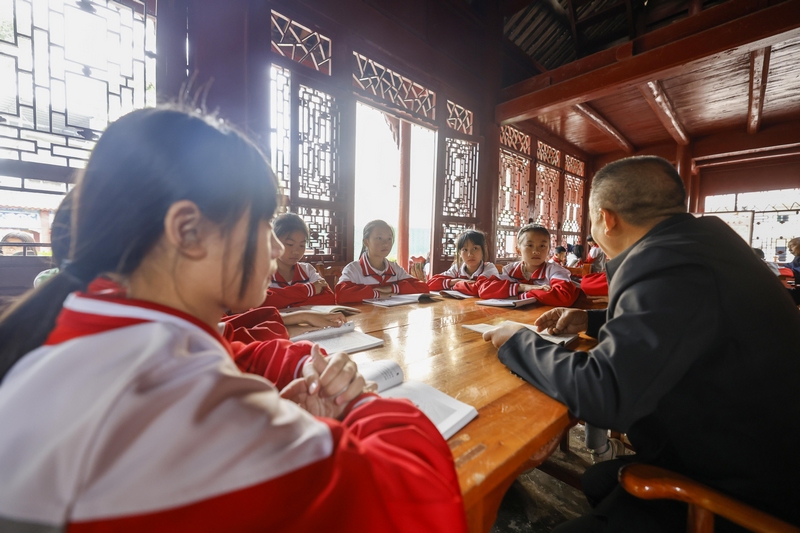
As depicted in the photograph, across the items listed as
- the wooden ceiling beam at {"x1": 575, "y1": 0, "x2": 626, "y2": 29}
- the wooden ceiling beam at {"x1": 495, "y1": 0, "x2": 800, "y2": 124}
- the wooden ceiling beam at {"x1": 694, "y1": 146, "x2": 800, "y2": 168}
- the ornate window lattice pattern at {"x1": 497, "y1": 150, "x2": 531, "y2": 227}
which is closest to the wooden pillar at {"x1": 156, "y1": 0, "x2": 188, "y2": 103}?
the wooden ceiling beam at {"x1": 495, "y1": 0, "x2": 800, "y2": 124}

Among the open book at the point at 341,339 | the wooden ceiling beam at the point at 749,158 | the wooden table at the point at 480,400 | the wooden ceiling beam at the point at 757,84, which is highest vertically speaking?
the wooden ceiling beam at the point at 757,84

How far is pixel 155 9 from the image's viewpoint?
8.91 feet

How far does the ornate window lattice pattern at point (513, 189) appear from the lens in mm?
6211

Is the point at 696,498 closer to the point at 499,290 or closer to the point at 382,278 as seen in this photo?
the point at 499,290

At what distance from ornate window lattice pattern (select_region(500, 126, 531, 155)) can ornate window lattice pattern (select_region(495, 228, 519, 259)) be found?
1.50 meters

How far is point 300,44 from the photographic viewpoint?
3453 mm

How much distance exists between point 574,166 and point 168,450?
9307 millimetres

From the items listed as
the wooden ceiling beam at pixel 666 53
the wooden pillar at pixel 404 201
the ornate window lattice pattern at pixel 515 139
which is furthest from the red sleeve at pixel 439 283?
the wooden pillar at pixel 404 201

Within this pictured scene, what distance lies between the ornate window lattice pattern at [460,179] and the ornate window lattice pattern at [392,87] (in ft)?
1.97

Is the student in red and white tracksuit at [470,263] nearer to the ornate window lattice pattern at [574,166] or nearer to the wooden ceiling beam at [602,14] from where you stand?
the wooden ceiling beam at [602,14]

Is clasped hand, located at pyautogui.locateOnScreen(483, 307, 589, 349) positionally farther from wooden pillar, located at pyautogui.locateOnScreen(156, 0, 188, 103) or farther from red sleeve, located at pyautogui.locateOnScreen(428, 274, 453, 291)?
wooden pillar, located at pyautogui.locateOnScreen(156, 0, 188, 103)

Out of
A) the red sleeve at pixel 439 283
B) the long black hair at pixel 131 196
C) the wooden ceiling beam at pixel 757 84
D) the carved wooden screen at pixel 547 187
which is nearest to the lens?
the long black hair at pixel 131 196

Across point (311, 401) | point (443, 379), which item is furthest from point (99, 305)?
point (443, 379)

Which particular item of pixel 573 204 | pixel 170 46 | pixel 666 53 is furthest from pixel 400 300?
pixel 573 204
